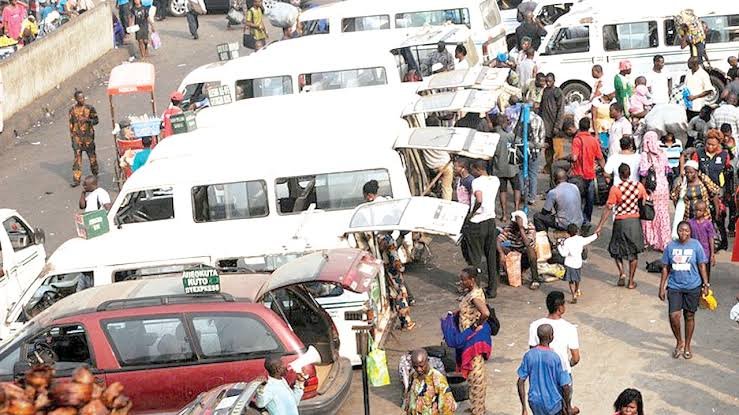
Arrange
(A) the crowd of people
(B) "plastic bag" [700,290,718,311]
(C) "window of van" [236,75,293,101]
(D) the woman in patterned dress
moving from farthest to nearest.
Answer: (C) "window of van" [236,75,293,101] → (B) "plastic bag" [700,290,718,311] → (D) the woman in patterned dress → (A) the crowd of people

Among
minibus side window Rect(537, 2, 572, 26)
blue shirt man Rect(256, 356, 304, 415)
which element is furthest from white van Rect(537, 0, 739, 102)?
blue shirt man Rect(256, 356, 304, 415)

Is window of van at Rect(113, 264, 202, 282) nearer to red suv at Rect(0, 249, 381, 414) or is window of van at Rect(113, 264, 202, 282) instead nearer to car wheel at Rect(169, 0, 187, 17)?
red suv at Rect(0, 249, 381, 414)

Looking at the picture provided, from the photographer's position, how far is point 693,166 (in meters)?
15.1

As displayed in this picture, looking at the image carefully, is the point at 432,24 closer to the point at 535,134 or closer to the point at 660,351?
the point at 535,134

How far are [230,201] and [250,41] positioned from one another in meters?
15.2

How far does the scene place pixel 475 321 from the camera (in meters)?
11.8

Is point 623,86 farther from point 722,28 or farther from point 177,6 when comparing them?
point 177,6

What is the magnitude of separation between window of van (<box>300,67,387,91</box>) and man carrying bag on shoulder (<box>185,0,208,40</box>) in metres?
12.6

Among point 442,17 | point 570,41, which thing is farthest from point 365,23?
point 570,41

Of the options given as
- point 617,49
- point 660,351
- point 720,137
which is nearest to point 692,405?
point 660,351

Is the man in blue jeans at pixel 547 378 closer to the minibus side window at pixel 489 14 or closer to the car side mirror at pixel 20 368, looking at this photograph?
the car side mirror at pixel 20 368

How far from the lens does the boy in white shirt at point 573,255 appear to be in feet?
47.5

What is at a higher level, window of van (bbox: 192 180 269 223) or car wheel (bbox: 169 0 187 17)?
car wheel (bbox: 169 0 187 17)

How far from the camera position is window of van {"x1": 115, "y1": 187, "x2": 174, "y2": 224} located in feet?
49.1
